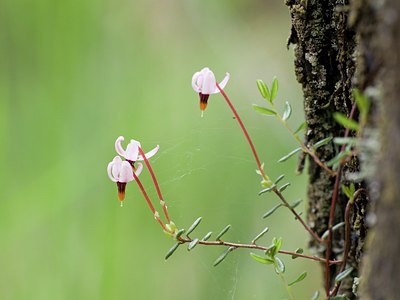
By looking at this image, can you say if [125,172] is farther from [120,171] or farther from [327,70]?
[327,70]

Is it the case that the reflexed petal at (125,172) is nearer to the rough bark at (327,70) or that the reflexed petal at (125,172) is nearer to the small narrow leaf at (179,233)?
the small narrow leaf at (179,233)

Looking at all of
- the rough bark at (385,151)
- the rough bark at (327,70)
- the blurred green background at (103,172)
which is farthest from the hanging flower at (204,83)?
the blurred green background at (103,172)

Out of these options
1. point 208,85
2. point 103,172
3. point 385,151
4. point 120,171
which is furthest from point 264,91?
point 103,172

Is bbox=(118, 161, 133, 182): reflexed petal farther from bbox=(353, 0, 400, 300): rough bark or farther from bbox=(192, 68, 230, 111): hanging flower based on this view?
bbox=(353, 0, 400, 300): rough bark

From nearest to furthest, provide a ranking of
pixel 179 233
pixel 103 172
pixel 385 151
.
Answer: pixel 385 151 → pixel 179 233 → pixel 103 172

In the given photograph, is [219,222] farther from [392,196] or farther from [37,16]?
[392,196]
